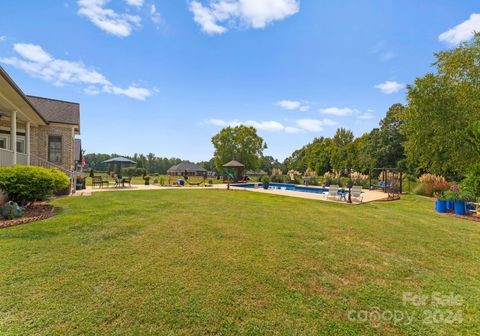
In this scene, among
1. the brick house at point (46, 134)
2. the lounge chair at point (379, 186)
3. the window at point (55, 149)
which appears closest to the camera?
the brick house at point (46, 134)

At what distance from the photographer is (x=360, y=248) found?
426 cm

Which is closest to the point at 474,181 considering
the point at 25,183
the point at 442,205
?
the point at 442,205

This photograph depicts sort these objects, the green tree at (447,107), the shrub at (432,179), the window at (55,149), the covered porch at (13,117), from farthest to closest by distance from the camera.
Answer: the shrub at (432,179)
the green tree at (447,107)
the window at (55,149)
the covered porch at (13,117)

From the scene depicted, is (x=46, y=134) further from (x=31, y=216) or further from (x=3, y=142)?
(x=31, y=216)

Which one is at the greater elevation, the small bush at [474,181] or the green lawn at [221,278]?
the small bush at [474,181]

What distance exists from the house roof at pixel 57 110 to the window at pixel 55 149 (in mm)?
1015

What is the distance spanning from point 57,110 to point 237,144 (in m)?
27.6

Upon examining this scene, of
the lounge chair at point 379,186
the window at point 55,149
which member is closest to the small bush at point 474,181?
the lounge chair at point 379,186

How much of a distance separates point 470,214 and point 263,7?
1159 cm

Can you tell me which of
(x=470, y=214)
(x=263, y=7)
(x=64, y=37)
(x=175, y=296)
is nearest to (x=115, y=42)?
(x=64, y=37)

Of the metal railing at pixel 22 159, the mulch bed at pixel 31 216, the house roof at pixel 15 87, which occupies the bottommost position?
the mulch bed at pixel 31 216

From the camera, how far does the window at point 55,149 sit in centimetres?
1206

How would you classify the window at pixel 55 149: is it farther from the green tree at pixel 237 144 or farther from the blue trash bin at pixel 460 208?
the green tree at pixel 237 144

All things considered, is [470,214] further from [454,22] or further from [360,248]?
[454,22]
